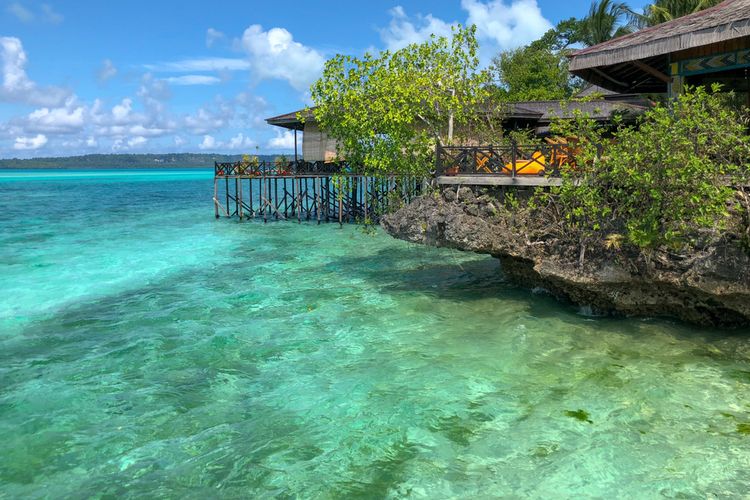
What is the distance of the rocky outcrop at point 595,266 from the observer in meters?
9.04

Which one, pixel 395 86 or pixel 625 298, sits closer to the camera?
pixel 625 298

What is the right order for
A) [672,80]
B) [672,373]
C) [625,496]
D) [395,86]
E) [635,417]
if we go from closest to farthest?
[625,496]
[635,417]
[672,373]
[672,80]
[395,86]

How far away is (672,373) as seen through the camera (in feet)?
27.7

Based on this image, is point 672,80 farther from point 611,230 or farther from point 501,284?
point 501,284

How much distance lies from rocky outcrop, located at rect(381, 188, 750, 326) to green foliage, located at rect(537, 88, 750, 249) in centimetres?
43

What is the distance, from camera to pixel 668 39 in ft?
31.6

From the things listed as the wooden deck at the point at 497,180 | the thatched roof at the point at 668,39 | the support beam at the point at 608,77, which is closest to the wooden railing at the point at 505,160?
the wooden deck at the point at 497,180

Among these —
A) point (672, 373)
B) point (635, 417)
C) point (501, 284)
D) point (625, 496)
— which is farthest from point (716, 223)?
point (501, 284)

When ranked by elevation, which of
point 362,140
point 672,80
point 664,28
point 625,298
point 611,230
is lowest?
point 625,298

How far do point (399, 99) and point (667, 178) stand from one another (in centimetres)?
663

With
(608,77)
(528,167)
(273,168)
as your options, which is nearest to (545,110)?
(608,77)

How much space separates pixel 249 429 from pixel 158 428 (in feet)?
3.96

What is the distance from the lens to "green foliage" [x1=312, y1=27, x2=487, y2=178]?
13867 mm

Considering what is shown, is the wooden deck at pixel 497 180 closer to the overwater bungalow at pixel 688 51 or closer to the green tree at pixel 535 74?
the overwater bungalow at pixel 688 51
